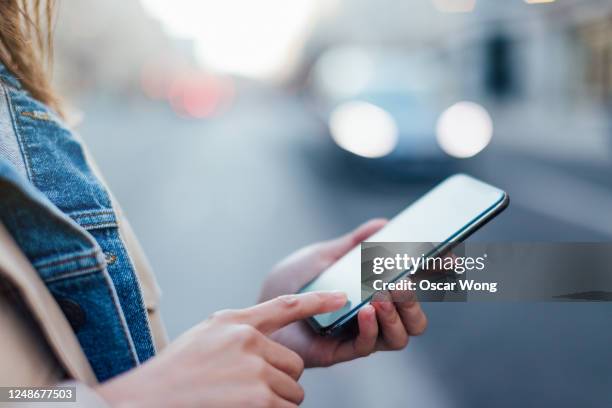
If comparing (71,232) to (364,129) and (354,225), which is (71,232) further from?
(364,129)

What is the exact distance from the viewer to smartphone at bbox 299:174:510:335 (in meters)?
1.20

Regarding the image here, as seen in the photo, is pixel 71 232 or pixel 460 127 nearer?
pixel 71 232

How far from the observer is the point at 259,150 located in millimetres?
14812

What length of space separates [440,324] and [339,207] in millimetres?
3472

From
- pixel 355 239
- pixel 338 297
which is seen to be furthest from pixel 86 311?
pixel 355 239

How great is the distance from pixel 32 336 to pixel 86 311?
8 cm

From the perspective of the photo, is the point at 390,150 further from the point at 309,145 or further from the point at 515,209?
the point at 309,145

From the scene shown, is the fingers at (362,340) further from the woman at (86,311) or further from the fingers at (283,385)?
the fingers at (283,385)

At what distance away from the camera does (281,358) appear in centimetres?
88

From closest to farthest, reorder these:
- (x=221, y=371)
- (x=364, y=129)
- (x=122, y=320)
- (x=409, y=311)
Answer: (x=221, y=371), (x=122, y=320), (x=409, y=311), (x=364, y=129)

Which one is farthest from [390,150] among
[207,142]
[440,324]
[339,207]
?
[207,142]

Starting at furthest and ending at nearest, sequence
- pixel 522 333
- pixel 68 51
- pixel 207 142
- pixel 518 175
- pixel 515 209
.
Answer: pixel 68 51 < pixel 207 142 < pixel 518 175 < pixel 515 209 < pixel 522 333

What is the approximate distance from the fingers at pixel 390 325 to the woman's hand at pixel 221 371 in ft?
1.06

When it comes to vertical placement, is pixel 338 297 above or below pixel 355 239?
above
